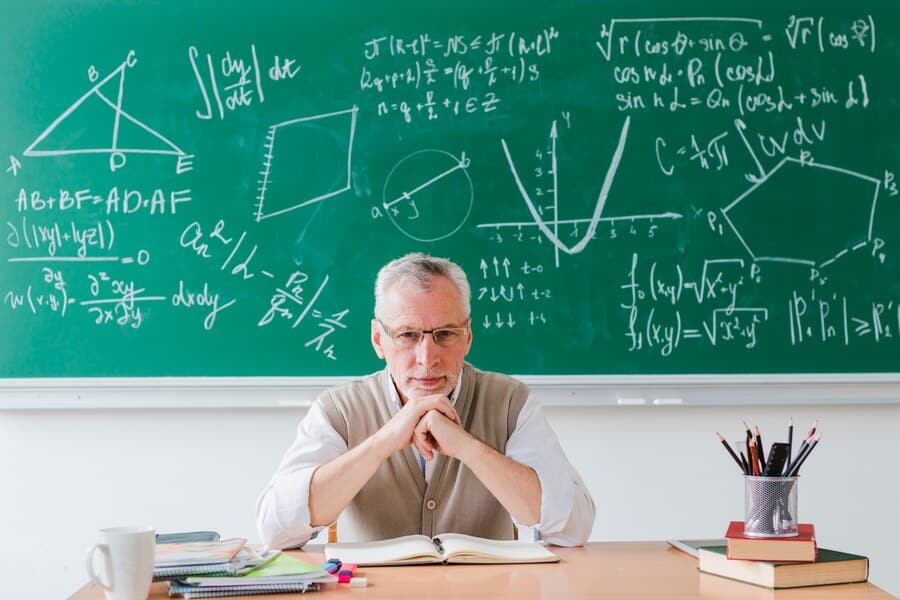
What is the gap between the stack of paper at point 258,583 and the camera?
178cm

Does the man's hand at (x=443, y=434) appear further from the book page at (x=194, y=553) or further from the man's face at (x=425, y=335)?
the book page at (x=194, y=553)

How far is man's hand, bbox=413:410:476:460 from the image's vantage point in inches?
92.9

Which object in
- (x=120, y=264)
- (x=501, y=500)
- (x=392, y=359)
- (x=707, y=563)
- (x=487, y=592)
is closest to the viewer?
(x=487, y=592)

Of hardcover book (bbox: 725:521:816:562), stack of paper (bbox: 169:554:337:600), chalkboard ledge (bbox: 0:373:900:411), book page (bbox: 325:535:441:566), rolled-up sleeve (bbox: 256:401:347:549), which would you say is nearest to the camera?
stack of paper (bbox: 169:554:337:600)

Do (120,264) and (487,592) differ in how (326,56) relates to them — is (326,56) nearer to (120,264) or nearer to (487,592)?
(120,264)

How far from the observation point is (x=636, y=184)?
140 inches

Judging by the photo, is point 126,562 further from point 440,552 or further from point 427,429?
point 427,429

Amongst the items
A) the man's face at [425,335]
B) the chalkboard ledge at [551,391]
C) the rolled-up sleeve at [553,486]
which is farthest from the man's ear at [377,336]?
the chalkboard ledge at [551,391]

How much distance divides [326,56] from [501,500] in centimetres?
178

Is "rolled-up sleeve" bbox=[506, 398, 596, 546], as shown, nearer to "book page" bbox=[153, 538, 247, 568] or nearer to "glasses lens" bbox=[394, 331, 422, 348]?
"glasses lens" bbox=[394, 331, 422, 348]

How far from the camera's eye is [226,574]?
72.5 inches

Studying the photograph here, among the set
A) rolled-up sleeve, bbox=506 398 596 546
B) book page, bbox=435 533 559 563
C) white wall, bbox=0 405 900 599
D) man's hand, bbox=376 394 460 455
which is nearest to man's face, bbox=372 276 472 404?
man's hand, bbox=376 394 460 455

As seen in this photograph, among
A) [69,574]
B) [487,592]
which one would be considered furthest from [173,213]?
[487,592]

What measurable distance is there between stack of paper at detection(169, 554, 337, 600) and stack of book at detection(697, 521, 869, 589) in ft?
2.36
